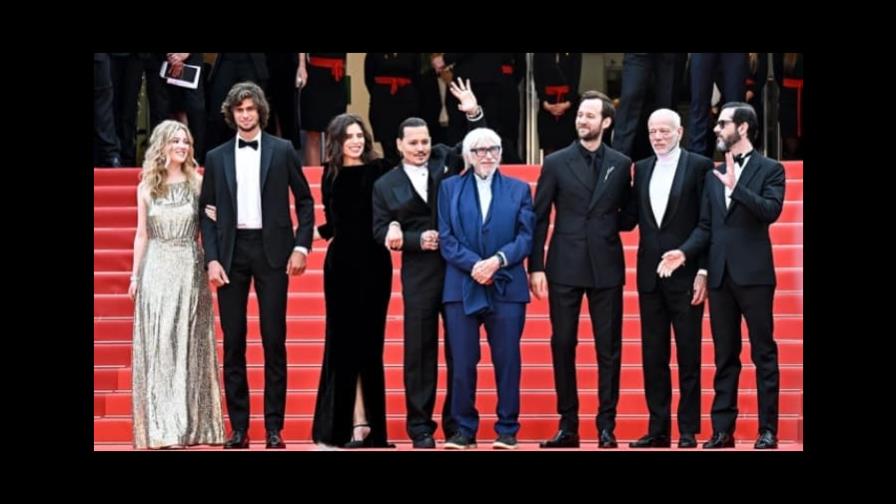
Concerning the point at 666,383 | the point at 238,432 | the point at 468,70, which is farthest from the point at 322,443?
the point at 468,70

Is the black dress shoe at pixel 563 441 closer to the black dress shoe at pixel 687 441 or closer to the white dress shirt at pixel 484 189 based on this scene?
the black dress shoe at pixel 687 441

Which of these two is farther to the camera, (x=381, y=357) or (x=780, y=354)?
(x=780, y=354)

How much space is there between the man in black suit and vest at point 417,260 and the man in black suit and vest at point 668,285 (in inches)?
41.0

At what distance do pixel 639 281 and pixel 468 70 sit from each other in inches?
143

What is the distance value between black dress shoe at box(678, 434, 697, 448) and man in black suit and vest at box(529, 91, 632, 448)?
1.16ft

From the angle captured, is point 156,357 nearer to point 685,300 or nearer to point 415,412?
point 415,412

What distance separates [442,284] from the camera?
955 centimetres

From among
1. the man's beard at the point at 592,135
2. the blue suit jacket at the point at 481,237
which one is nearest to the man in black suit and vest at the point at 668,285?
the man's beard at the point at 592,135

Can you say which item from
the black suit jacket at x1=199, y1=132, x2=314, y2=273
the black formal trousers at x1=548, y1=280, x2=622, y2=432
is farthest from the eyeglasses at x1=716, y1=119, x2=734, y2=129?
the black suit jacket at x1=199, y1=132, x2=314, y2=273

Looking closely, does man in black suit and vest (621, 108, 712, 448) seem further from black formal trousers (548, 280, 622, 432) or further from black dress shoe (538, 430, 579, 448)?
black dress shoe (538, 430, 579, 448)

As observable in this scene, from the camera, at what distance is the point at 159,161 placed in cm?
970

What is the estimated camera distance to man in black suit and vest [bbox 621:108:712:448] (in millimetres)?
9539

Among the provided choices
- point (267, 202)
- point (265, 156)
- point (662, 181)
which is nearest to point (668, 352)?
point (662, 181)

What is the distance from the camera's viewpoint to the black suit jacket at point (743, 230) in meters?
9.40
